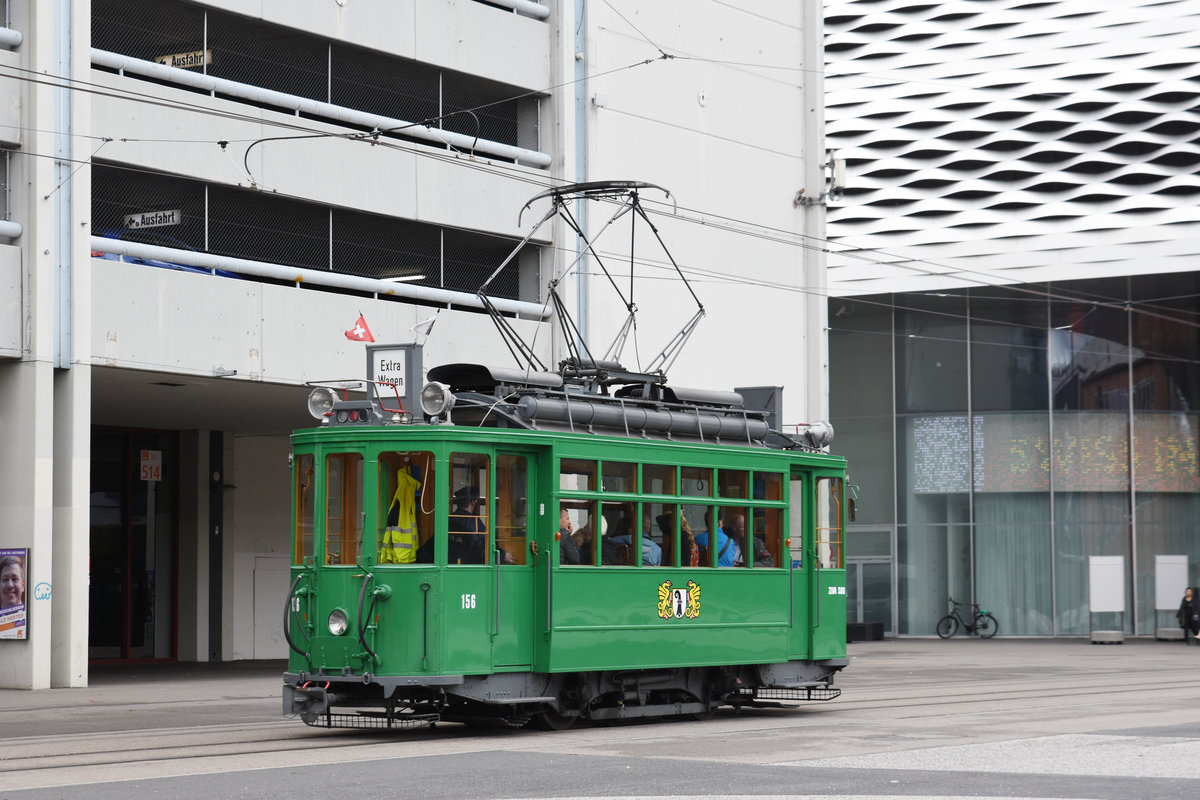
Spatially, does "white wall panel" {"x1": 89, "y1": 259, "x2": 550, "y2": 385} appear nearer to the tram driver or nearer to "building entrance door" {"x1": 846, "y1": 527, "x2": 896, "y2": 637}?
the tram driver

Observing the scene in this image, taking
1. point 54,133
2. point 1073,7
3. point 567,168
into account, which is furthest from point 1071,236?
point 54,133

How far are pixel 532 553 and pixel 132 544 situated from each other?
626 inches

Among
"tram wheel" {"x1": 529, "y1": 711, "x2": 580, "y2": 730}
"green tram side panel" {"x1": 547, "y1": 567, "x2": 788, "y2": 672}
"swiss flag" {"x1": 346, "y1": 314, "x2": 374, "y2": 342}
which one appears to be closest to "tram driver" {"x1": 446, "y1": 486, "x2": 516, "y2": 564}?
"green tram side panel" {"x1": 547, "y1": 567, "x2": 788, "y2": 672}

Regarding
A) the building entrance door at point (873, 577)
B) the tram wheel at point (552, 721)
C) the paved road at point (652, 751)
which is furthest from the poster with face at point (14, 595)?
the building entrance door at point (873, 577)

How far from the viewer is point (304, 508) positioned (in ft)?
46.1

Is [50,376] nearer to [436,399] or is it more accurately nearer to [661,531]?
[436,399]

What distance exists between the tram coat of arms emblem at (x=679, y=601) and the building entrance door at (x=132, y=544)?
1523cm

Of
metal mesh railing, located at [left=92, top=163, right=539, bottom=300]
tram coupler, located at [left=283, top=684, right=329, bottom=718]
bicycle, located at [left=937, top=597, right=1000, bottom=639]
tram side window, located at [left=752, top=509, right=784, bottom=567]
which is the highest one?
metal mesh railing, located at [left=92, top=163, right=539, bottom=300]

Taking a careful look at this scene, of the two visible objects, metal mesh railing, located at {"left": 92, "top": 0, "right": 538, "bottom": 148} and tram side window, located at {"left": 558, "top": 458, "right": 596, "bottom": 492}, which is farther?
metal mesh railing, located at {"left": 92, "top": 0, "right": 538, "bottom": 148}

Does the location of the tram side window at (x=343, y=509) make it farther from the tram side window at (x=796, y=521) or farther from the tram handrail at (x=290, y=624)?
the tram side window at (x=796, y=521)

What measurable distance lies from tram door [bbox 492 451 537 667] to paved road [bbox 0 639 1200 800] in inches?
29.9

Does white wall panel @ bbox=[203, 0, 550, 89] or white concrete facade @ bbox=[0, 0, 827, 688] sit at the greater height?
white wall panel @ bbox=[203, 0, 550, 89]

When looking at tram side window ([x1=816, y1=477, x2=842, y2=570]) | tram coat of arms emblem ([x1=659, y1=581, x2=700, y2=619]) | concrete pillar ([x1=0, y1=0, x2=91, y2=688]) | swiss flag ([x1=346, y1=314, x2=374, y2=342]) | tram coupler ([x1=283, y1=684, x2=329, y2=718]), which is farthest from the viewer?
swiss flag ([x1=346, y1=314, x2=374, y2=342])

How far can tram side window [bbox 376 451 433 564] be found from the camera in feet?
44.4
